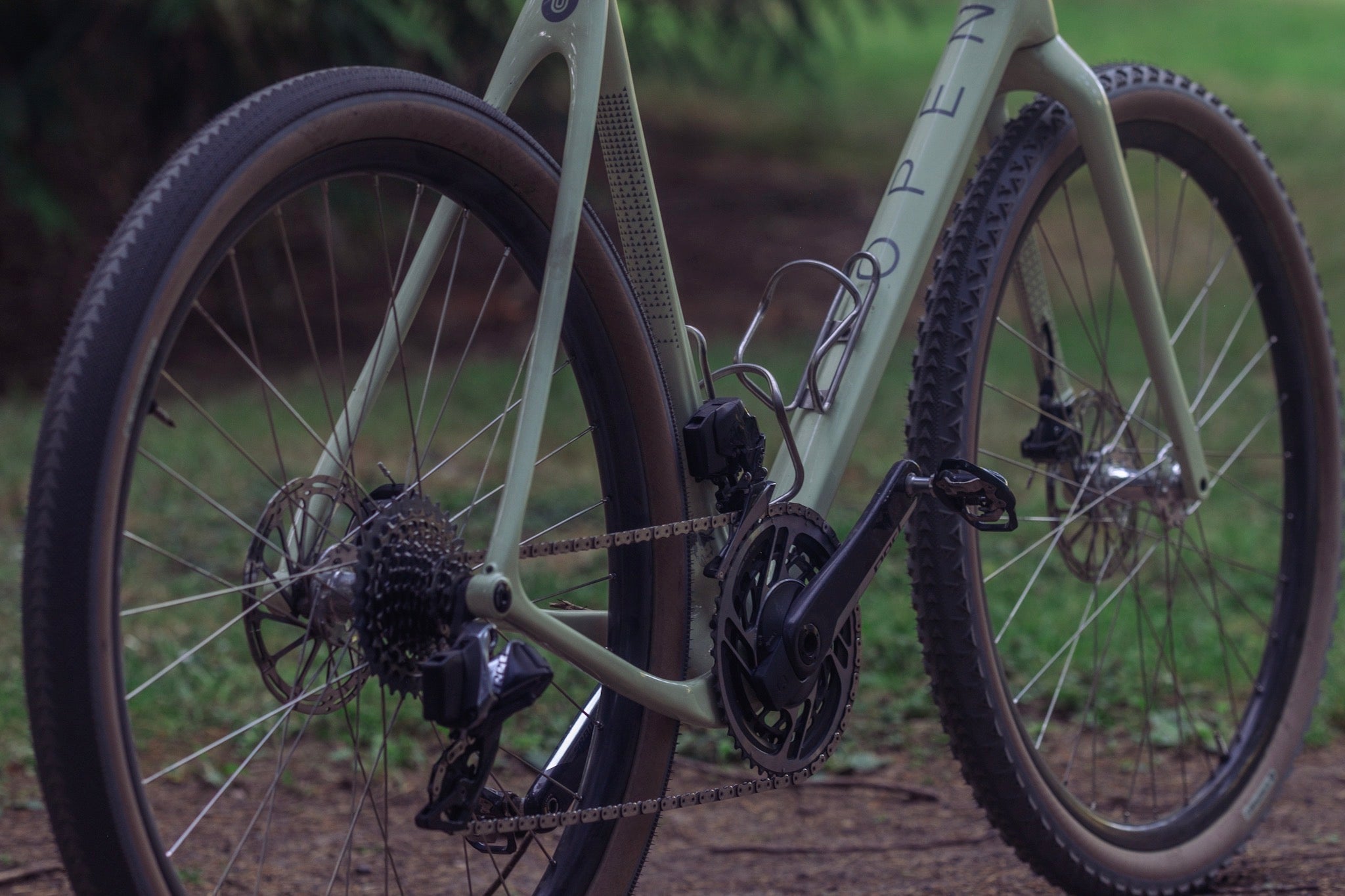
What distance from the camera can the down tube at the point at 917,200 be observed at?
1940mm

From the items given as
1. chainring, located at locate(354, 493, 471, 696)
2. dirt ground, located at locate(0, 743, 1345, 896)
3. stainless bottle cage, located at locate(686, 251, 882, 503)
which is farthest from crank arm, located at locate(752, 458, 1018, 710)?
dirt ground, located at locate(0, 743, 1345, 896)

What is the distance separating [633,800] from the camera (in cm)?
179

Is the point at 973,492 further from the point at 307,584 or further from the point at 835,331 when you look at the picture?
the point at 307,584

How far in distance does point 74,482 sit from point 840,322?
1066 millimetres

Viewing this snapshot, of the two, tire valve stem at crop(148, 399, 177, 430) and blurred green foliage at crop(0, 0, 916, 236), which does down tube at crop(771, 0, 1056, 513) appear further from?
blurred green foliage at crop(0, 0, 916, 236)

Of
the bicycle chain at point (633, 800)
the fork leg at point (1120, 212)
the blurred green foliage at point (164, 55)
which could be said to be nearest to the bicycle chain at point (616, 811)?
the bicycle chain at point (633, 800)

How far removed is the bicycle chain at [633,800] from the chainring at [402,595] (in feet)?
0.21

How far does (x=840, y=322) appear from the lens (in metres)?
1.97

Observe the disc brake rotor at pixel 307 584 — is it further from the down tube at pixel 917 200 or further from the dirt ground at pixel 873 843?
the dirt ground at pixel 873 843

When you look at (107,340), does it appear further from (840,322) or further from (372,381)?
(840,322)

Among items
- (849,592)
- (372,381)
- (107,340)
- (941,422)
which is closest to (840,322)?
(941,422)

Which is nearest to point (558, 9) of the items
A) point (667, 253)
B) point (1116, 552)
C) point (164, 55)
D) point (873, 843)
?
point (667, 253)

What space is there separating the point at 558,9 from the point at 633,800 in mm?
957

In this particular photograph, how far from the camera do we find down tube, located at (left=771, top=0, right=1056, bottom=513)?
6.37 ft
